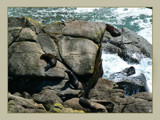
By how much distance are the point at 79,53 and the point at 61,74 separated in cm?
116

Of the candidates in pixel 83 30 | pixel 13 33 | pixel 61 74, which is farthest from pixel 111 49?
pixel 13 33

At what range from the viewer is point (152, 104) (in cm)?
961

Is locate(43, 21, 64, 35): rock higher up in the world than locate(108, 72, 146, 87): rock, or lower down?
higher up

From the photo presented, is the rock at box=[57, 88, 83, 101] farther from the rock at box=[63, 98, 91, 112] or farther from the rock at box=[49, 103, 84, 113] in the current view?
the rock at box=[49, 103, 84, 113]

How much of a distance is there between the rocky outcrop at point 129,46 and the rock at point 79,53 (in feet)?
11.8

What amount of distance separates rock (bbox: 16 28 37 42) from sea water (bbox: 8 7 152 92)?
3.00m

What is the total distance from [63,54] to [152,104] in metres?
3.86

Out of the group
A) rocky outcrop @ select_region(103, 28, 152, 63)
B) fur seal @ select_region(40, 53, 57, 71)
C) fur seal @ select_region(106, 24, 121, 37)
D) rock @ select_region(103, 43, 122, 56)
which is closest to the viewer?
fur seal @ select_region(40, 53, 57, 71)

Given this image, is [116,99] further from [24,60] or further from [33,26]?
[33,26]

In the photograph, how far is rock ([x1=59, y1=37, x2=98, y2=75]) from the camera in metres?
10.5

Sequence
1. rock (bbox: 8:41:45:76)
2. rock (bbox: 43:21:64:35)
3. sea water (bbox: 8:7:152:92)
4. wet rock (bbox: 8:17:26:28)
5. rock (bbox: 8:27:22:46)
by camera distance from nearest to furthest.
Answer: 1. rock (bbox: 8:41:45:76)
2. rock (bbox: 8:27:22:46)
3. wet rock (bbox: 8:17:26:28)
4. rock (bbox: 43:21:64:35)
5. sea water (bbox: 8:7:152:92)

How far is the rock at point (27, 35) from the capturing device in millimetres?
10820

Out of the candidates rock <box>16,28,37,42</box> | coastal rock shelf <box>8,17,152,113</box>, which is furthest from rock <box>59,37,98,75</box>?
rock <box>16,28,37,42</box>

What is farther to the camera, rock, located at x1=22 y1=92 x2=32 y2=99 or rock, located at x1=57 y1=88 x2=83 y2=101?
rock, located at x1=57 y1=88 x2=83 y2=101
